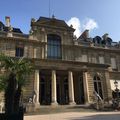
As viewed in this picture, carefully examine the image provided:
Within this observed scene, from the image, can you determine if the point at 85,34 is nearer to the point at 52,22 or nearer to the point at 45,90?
the point at 52,22

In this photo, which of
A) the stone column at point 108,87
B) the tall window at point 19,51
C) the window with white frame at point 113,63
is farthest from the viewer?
the window with white frame at point 113,63

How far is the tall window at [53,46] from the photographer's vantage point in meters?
31.4

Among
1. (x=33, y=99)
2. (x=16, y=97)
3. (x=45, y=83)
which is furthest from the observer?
(x=45, y=83)

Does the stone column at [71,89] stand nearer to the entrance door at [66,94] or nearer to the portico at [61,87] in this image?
the portico at [61,87]

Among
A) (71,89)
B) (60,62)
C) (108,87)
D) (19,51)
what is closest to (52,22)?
(19,51)

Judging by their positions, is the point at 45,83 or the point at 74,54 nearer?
the point at 45,83

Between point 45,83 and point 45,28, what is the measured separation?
908cm

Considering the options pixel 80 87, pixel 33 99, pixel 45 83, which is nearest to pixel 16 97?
pixel 33 99

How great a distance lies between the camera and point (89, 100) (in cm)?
2872

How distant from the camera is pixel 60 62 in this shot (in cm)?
2856

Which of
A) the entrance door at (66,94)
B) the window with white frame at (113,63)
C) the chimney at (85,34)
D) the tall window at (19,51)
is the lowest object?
the entrance door at (66,94)

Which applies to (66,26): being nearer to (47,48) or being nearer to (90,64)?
(47,48)

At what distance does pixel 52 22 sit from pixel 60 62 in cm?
805

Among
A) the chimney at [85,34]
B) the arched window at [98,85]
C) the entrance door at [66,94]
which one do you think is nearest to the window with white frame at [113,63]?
the arched window at [98,85]
